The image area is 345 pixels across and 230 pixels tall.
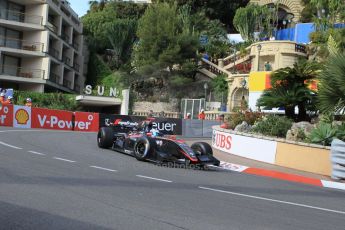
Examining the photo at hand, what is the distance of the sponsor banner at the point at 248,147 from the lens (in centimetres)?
1852

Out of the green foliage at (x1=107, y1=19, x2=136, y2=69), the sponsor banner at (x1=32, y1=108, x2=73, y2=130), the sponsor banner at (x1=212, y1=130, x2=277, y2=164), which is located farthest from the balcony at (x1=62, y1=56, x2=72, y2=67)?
the sponsor banner at (x1=212, y1=130, x2=277, y2=164)

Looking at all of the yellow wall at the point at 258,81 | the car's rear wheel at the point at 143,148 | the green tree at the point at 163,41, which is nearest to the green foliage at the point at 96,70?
the green tree at the point at 163,41

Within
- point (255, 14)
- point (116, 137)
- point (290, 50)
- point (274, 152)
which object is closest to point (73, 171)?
point (116, 137)

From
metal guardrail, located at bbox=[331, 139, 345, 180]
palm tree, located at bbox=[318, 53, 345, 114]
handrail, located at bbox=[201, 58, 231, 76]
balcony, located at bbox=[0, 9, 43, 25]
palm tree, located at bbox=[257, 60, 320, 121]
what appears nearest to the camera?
metal guardrail, located at bbox=[331, 139, 345, 180]

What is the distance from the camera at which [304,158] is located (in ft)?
56.1

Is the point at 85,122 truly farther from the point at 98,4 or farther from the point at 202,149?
the point at 98,4

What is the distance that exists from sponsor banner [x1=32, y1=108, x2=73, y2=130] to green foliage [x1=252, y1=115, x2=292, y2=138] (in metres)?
14.5

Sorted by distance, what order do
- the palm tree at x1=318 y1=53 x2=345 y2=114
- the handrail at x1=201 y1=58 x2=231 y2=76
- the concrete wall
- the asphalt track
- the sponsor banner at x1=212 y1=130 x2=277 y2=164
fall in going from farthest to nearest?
the handrail at x1=201 y1=58 x2=231 y2=76
the sponsor banner at x1=212 y1=130 x2=277 y2=164
the concrete wall
the palm tree at x1=318 y1=53 x2=345 y2=114
the asphalt track

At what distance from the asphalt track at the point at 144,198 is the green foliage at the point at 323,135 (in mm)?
3528

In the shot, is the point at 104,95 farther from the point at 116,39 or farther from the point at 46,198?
the point at 46,198

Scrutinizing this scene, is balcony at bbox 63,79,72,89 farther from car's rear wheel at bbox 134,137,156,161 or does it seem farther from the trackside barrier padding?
car's rear wheel at bbox 134,137,156,161

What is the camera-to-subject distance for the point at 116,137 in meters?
17.9

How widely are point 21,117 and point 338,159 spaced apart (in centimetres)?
1917

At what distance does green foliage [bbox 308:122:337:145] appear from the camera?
16766 millimetres
